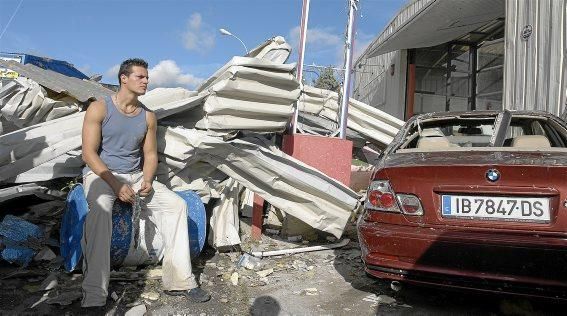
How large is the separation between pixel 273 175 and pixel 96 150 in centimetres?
160

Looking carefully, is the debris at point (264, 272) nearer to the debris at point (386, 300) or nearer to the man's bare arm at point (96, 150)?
the debris at point (386, 300)

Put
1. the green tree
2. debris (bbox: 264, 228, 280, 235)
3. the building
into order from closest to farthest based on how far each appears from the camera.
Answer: debris (bbox: 264, 228, 280, 235) < the building < the green tree

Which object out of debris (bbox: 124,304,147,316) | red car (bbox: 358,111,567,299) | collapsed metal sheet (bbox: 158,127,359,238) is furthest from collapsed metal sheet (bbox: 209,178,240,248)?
red car (bbox: 358,111,567,299)

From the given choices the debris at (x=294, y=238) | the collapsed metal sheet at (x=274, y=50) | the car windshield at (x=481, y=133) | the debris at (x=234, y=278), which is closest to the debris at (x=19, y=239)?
the debris at (x=234, y=278)

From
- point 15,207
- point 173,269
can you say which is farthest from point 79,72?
point 173,269

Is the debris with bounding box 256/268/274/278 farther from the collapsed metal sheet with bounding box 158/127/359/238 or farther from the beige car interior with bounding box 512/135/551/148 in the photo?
the beige car interior with bounding box 512/135/551/148

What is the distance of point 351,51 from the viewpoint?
5.47m

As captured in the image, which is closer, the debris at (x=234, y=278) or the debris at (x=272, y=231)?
the debris at (x=234, y=278)

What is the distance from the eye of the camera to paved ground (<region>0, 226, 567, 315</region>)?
116 inches

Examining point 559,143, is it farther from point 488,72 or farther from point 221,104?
point 488,72

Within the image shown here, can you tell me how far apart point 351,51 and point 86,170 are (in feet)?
11.6

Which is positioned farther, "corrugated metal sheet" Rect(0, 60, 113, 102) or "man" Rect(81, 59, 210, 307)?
"corrugated metal sheet" Rect(0, 60, 113, 102)

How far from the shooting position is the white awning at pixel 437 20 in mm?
8477

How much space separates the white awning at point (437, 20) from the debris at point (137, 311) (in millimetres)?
7935
